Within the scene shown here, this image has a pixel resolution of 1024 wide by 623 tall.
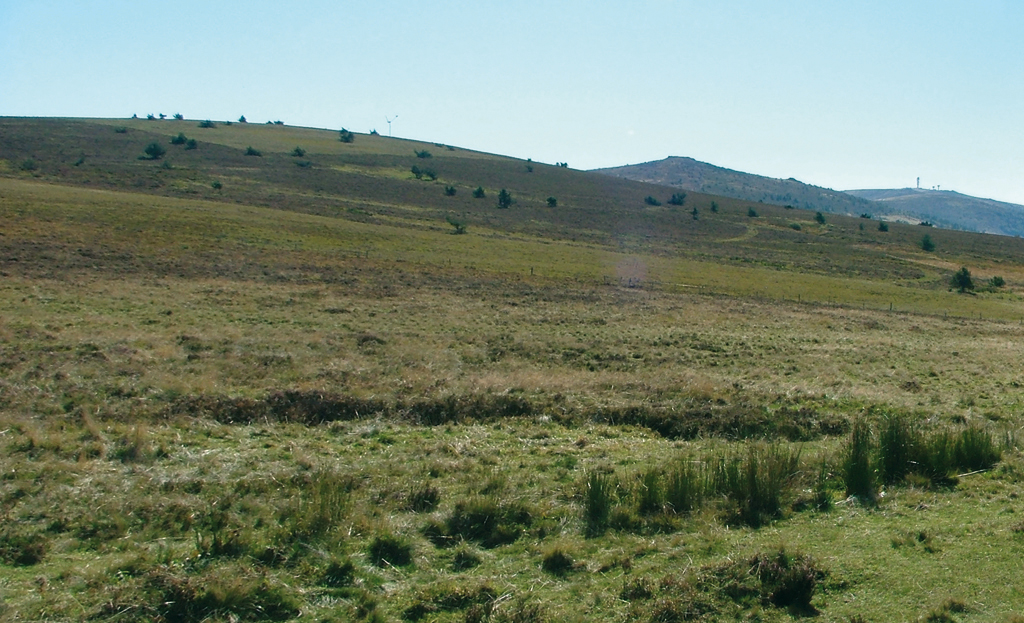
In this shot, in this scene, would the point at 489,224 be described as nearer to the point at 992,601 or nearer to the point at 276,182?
the point at 276,182

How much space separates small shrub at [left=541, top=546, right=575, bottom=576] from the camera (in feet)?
23.8

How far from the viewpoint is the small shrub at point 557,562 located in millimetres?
7262

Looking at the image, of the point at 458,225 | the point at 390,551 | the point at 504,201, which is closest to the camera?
the point at 390,551

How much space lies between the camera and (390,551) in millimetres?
7641

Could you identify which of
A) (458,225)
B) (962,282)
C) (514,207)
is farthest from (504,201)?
(962,282)

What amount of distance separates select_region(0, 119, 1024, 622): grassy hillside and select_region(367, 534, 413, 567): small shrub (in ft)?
0.11

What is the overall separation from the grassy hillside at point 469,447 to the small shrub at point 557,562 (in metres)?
0.05

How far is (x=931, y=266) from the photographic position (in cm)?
7512

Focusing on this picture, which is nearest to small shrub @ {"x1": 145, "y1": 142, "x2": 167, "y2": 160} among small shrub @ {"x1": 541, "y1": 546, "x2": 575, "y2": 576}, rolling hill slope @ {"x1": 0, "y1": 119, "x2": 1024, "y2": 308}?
rolling hill slope @ {"x1": 0, "y1": 119, "x2": 1024, "y2": 308}

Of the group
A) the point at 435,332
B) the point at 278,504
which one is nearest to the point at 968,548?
the point at 278,504

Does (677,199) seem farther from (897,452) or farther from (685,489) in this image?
(685,489)

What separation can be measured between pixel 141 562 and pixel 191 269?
35126 mm

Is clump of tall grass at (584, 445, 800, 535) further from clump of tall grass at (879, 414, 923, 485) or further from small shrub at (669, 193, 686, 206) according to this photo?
small shrub at (669, 193, 686, 206)

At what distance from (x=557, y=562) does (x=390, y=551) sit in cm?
175
